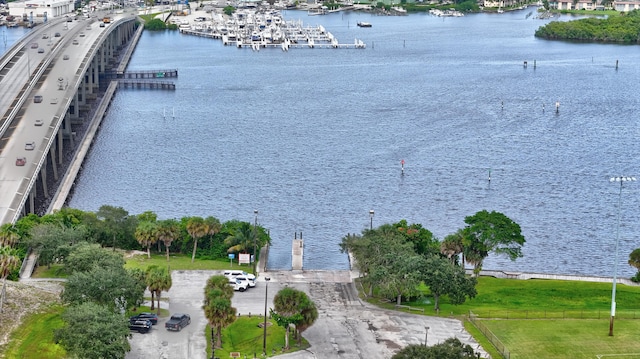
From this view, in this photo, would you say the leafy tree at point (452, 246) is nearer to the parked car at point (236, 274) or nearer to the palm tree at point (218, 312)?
the parked car at point (236, 274)

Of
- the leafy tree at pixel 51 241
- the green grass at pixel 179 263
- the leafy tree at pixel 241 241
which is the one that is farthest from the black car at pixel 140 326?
the leafy tree at pixel 241 241

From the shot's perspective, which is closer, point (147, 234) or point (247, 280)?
point (247, 280)

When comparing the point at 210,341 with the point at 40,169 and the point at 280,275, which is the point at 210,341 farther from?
the point at 40,169

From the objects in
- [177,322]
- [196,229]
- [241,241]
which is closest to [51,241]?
[196,229]

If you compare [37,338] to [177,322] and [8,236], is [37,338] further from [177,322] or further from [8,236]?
[8,236]

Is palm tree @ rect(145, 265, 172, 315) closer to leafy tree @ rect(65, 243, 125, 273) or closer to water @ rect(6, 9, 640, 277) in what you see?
leafy tree @ rect(65, 243, 125, 273)

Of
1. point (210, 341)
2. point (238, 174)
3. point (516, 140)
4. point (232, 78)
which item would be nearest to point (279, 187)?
point (238, 174)

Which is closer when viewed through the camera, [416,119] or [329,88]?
[416,119]
